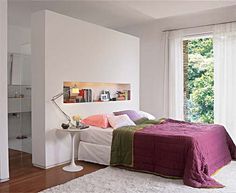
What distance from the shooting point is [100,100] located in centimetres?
527

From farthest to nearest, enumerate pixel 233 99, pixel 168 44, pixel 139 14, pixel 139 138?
pixel 168 44, pixel 139 14, pixel 233 99, pixel 139 138

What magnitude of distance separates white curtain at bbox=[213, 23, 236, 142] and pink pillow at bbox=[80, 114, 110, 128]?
7.73ft

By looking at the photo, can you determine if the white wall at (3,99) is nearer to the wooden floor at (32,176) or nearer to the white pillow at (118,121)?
the wooden floor at (32,176)

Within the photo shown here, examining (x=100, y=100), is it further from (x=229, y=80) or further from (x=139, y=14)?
(x=229, y=80)

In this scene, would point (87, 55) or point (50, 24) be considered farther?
point (87, 55)

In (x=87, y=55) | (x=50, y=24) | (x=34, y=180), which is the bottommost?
(x=34, y=180)

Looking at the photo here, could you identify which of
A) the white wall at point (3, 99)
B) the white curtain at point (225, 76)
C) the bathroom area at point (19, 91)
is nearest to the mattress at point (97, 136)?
the white wall at point (3, 99)

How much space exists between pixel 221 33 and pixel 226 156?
2463 millimetres

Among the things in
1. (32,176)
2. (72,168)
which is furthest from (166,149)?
(32,176)

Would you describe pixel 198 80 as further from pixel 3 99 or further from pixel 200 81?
pixel 3 99

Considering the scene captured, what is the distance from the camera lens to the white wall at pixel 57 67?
154 inches

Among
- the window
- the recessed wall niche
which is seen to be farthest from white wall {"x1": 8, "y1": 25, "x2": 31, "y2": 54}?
the window

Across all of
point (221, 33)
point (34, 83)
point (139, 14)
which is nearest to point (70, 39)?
point (34, 83)

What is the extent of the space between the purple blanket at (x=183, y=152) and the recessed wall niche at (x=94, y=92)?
1.41 meters
